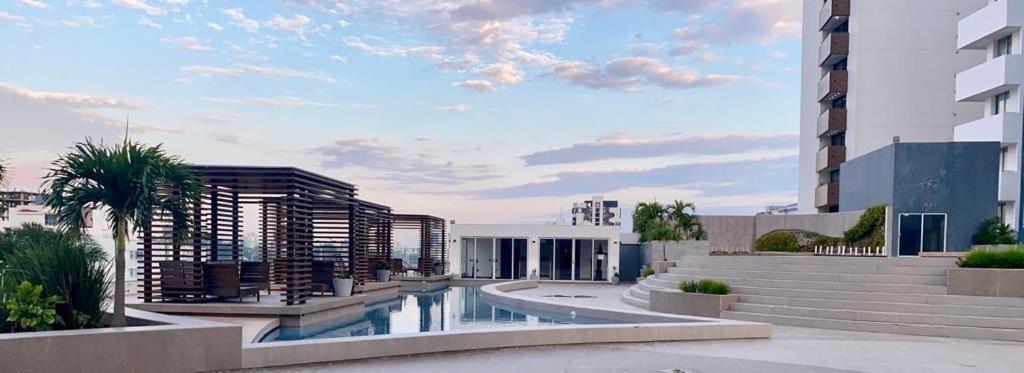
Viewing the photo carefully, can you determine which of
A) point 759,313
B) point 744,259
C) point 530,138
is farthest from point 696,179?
point 759,313

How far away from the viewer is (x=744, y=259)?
15.0 m

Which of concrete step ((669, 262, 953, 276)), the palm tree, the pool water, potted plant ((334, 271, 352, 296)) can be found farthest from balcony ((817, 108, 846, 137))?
the palm tree

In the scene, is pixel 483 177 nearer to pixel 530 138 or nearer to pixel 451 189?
pixel 451 189

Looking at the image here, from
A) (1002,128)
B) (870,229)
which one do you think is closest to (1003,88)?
(1002,128)

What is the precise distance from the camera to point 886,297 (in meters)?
11.9

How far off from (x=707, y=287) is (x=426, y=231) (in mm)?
17735

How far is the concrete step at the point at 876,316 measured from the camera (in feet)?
35.0

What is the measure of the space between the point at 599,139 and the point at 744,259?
43.2 ft

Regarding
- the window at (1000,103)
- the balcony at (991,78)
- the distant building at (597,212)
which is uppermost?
the balcony at (991,78)

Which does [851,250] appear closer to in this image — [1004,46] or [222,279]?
[1004,46]

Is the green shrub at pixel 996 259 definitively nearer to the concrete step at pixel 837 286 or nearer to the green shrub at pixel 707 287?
the concrete step at pixel 837 286

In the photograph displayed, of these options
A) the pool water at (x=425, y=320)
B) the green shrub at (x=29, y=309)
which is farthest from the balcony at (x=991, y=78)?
the green shrub at (x=29, y=309)

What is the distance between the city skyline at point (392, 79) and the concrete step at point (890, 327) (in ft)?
32.7

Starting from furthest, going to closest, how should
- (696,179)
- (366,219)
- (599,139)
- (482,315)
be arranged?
(696,179), (599,139), (366,219), (482,315)
